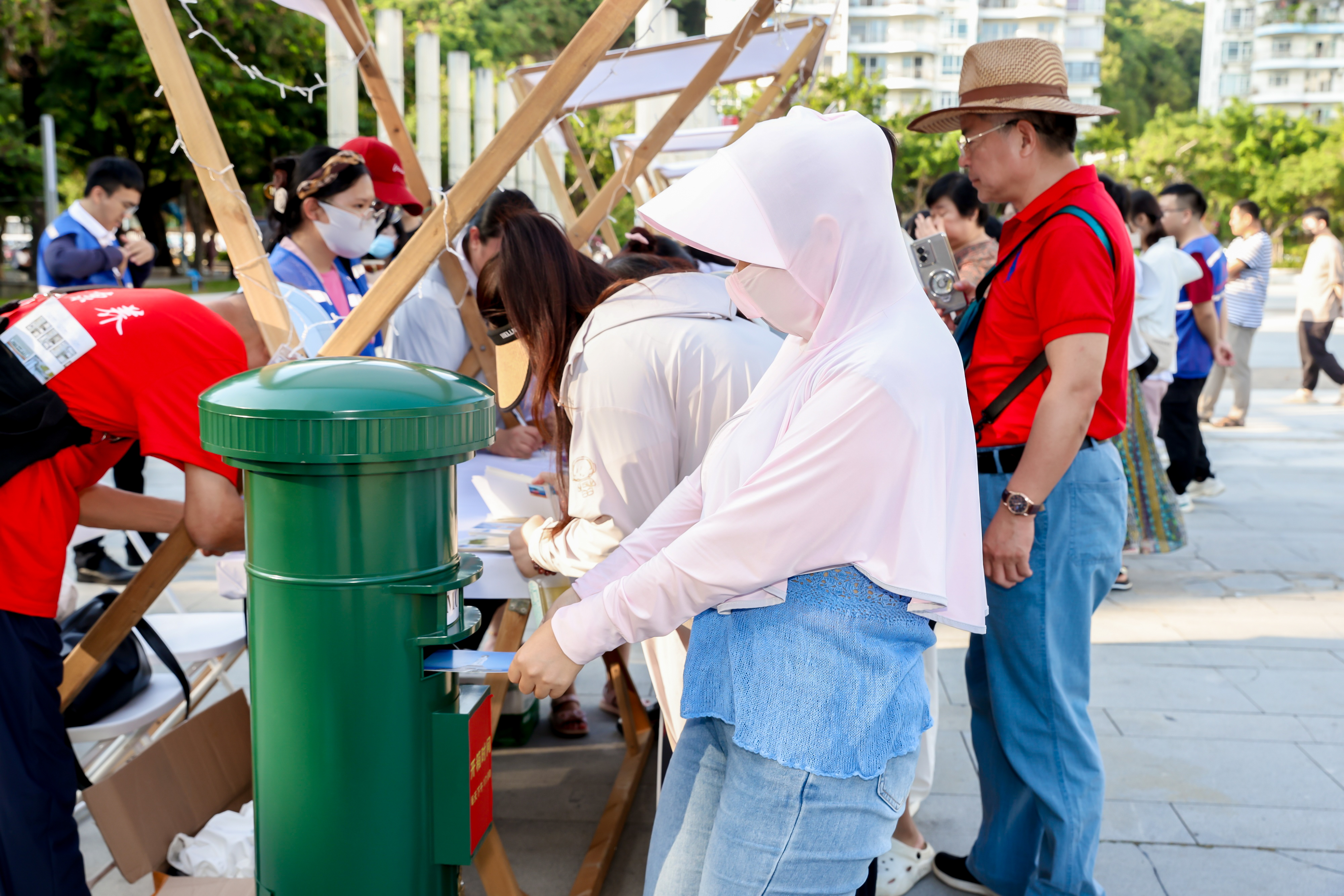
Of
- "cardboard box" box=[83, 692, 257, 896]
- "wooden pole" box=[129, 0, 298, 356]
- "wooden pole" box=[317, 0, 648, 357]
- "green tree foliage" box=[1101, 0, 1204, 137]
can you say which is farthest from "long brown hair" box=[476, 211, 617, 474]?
"green tree foliage" box=[1101, 0, 1204, 137]

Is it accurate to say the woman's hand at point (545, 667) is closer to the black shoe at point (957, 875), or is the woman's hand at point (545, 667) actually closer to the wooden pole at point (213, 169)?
the wooden pole at point (213, 169)

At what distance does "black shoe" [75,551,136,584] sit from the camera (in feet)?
16.3

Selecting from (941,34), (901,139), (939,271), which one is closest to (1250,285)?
(939,271)

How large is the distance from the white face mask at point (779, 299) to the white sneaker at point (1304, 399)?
10.9 meters

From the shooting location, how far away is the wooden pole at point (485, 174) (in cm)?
215

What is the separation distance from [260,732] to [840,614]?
0.85 meters

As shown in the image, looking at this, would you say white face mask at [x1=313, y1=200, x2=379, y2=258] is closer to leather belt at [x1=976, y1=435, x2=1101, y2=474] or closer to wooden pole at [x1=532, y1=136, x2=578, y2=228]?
leather belt at [x1=976, y1=435, x2=1101, y2=474]

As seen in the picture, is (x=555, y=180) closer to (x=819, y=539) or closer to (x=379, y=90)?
(x=379, y=90)

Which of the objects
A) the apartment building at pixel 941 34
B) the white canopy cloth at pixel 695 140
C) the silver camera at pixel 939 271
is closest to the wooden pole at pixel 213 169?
the silver camera at pixel 939 271

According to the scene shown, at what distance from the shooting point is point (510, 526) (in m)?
2.51

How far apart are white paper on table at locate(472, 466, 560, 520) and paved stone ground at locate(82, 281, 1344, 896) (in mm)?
943

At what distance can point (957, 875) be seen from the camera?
2.65m

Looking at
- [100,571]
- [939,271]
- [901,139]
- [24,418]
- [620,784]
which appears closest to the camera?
[24,418]

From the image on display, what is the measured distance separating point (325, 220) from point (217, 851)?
1.98 metres
